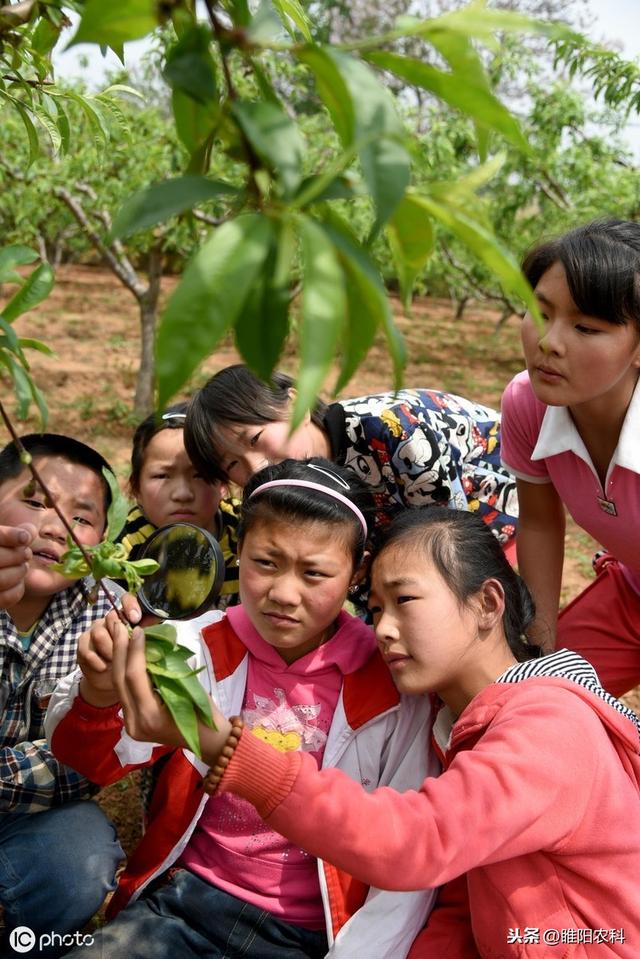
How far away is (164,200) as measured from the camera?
591 mm

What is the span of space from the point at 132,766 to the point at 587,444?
1.05 metres

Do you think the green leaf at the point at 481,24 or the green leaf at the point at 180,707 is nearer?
the green leaf at the point at 481,24

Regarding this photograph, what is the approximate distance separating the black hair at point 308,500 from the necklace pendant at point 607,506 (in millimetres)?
454

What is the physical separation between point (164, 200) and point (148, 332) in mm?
6518

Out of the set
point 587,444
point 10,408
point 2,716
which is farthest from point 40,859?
point 10,408

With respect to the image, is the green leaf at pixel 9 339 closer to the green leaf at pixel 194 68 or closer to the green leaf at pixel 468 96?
the green leaf at pixel 194 68

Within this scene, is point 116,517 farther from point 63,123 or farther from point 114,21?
point 63,123

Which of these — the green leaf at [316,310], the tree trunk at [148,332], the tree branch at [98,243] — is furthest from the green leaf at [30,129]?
the tree trunk at [148,332]

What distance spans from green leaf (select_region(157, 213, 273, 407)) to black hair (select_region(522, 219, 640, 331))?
1109 mm

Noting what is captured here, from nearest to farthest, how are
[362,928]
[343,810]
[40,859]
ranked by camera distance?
1. [343,810]
2. [362,928]
3. [40,859]

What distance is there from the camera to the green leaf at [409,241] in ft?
2.08

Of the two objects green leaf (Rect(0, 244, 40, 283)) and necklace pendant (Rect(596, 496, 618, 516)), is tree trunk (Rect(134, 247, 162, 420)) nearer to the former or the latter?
necklace pendant (Rect(596, 496, 618, 516))

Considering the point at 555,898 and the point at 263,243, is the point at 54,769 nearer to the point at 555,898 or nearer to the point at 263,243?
the point at 555,898

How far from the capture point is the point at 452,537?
5.25 ft
